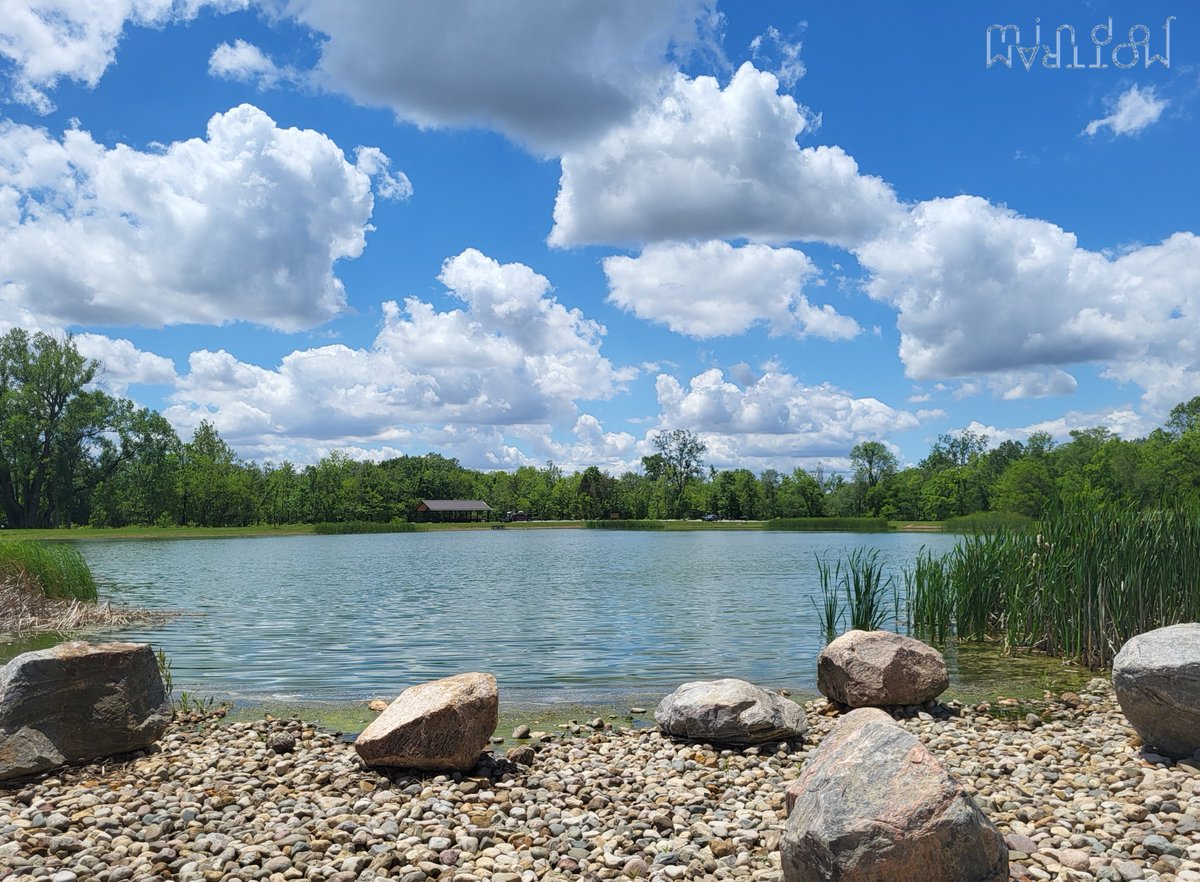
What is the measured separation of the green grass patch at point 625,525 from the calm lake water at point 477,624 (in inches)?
2361

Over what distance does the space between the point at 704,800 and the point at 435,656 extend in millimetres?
9622

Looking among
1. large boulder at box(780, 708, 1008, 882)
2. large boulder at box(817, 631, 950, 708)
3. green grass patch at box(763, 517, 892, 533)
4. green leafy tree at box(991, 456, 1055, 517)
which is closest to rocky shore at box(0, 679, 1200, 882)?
large boulder at box(780, 708, 1008, 882)

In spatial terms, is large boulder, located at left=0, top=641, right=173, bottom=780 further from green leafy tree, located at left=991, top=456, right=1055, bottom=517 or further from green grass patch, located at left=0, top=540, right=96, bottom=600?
green leafy tree, located at left=991, top=456, right=1055, bottom=517

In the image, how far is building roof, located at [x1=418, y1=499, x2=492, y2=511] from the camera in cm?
11468

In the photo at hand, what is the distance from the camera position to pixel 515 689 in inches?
500

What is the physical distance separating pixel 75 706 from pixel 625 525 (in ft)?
315

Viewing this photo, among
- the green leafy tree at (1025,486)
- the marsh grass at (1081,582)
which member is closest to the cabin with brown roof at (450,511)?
the green leafy tree at (1025,486)

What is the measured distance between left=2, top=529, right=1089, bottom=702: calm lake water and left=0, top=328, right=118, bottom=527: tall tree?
41665mm

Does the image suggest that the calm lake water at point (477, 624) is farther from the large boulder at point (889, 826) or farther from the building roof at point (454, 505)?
the building roof at point (454, 505)

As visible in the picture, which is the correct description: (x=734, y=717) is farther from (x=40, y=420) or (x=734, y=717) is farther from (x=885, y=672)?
(x=40, y=420)

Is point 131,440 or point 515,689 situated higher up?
point 131,440

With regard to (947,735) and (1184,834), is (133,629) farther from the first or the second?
(1184,834)

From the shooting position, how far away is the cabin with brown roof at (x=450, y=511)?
115m

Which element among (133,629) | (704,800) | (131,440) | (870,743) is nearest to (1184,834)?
(870,743)
